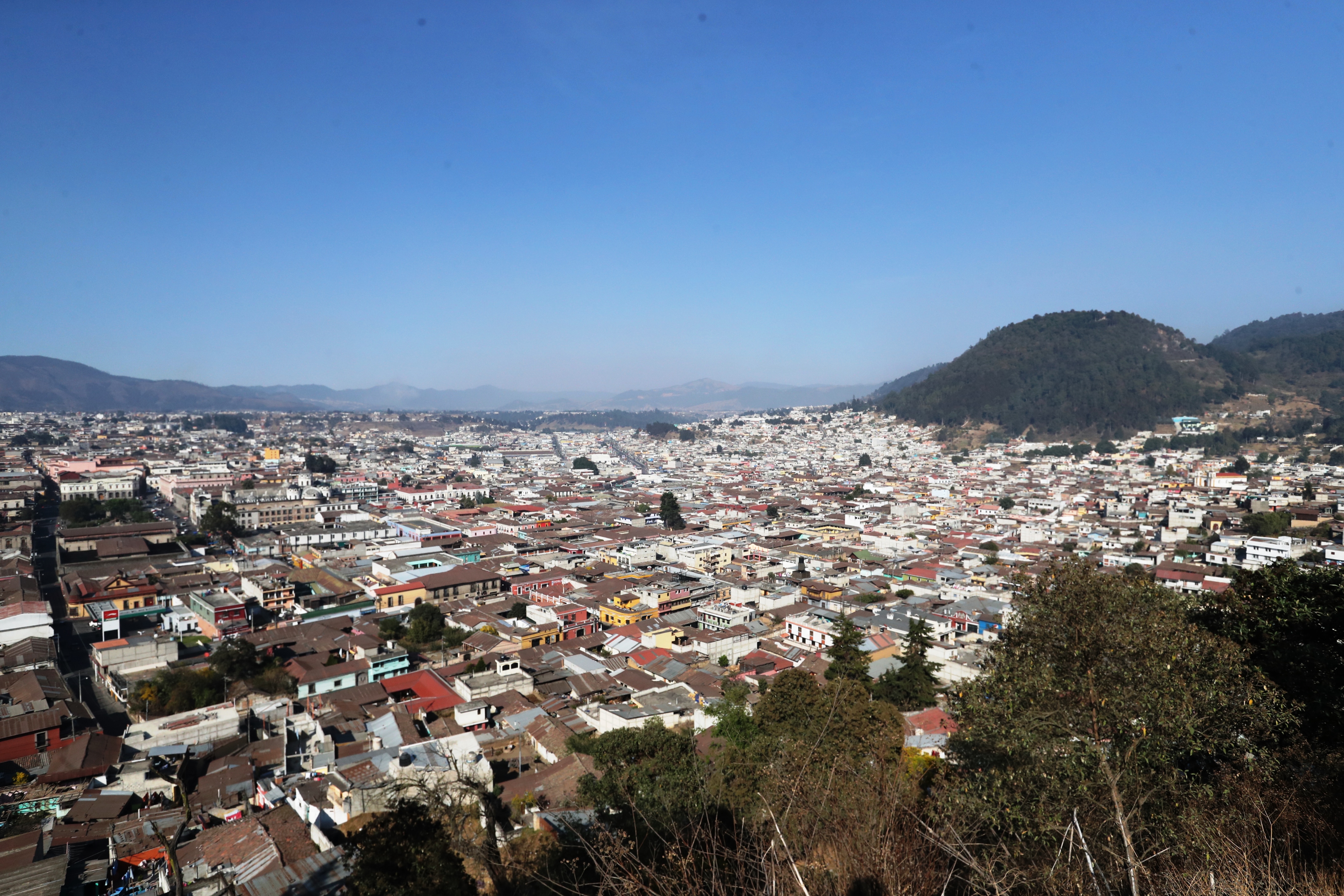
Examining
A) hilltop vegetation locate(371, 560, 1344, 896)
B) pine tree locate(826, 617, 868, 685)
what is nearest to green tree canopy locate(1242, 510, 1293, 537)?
pine tree locate(826, 617, 868, 685)

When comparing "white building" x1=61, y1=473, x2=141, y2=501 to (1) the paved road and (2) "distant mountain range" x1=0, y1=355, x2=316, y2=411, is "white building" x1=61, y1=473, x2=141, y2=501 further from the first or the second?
(2) "distant mountain range" x1=0, y1=355, x2=316, y2=411

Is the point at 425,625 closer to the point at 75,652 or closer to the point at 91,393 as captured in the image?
the point at 75,652

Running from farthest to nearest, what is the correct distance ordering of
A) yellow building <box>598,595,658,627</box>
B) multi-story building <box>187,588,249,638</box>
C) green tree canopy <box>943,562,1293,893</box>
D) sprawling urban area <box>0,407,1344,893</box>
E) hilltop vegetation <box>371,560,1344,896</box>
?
yellow building <box>598,595,658,627</box>, multi-story building <box>187,588,249,638</box>, sprawling urban area <box>0,407,1344,893</box>, green tree canopy <box>943,562,1293,893</box>, hilltop vegetation <box>371,560,1344,896</box>

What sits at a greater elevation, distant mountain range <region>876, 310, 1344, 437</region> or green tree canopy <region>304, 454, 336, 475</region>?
distant mountain range <region>876, 310, 1344, 437</region>

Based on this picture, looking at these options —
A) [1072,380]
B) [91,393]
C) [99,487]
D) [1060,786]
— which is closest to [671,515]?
[1060,786]

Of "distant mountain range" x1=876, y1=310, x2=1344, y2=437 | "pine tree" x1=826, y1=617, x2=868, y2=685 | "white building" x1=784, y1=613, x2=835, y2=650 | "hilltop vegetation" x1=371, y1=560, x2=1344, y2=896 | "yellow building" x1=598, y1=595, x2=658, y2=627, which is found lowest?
"white building" x1=784, y1=613, x2=835, y2=650

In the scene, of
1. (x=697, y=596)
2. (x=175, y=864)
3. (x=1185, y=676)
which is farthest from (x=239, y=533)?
(x=1185, y=676)

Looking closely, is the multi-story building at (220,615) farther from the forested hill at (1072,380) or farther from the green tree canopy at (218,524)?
the forested hill at (1072,380)

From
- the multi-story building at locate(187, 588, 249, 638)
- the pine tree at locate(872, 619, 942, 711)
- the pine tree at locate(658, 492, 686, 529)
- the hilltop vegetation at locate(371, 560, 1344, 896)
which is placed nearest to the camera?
the hilltop vegetation at locate(371, 560, 1344, 896)
